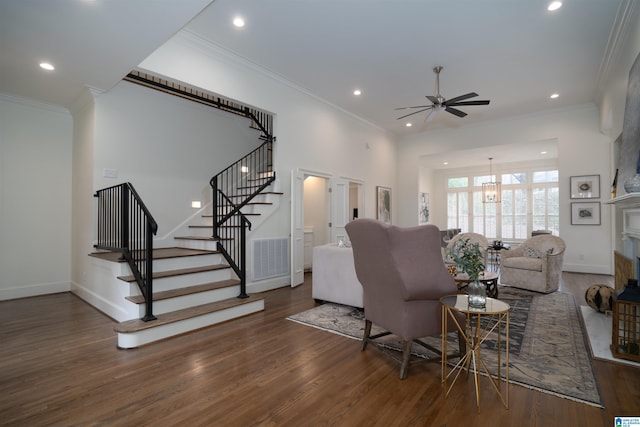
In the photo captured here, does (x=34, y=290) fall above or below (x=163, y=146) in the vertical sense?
below

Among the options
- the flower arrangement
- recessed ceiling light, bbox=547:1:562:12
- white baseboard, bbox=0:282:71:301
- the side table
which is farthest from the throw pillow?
white baseboard, bbox=0:282:71:301

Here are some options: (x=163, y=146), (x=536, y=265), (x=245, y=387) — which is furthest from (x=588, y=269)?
(x=163, y=146)

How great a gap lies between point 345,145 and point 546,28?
4.19 meters

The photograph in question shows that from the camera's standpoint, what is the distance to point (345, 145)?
7.49m

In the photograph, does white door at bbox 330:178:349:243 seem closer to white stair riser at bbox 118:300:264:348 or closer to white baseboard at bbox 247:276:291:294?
white baseboard at bbox 247:276:291:294

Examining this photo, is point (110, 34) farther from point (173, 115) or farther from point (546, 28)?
point (546, 28)

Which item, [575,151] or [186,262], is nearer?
[186,262]

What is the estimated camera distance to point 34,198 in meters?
4.95

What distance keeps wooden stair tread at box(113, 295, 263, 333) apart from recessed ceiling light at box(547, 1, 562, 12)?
17.3 feet

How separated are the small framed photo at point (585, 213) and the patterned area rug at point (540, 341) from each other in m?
2.96

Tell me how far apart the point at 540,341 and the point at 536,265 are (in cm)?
256

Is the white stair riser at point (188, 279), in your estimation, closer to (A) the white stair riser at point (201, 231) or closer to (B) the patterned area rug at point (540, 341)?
(B) the patterned area rug at point (540, 341)

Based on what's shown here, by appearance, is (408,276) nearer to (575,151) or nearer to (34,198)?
(34,198)

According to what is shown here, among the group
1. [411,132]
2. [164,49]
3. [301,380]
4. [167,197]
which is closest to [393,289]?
[301,380]
